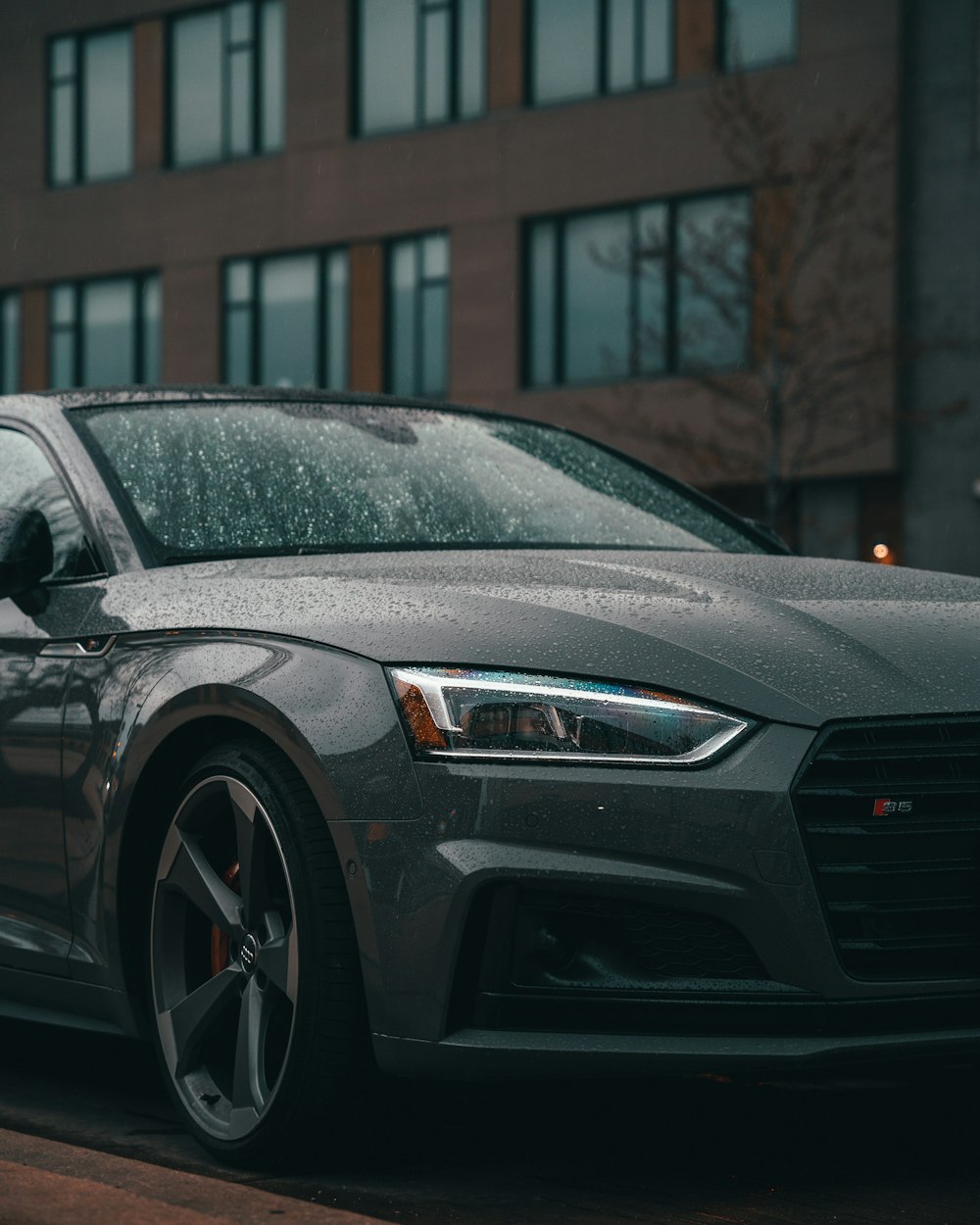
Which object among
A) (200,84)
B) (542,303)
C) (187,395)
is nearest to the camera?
(187,395)

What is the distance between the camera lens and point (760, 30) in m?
27.7

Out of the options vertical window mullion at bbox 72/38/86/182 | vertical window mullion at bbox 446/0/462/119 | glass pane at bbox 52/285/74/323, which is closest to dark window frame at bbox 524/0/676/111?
vertical window mullion at bbox 446/0/462/119

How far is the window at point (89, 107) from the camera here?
33938mm

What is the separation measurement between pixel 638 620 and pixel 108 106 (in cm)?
3182

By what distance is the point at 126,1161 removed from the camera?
3838 mm

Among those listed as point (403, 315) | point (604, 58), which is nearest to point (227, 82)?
point (403, 315)

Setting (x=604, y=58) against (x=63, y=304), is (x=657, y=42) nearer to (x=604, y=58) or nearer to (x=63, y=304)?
(x=604, y=58)

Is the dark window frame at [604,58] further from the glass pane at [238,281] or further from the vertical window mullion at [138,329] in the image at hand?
the vertical window mullion at [138,329]

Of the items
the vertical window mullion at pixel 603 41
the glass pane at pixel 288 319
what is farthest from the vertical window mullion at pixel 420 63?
the vertical window mullion at pixel 603 41

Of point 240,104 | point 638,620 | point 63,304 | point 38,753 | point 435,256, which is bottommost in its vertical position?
point 38,753

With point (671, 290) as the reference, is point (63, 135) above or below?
above

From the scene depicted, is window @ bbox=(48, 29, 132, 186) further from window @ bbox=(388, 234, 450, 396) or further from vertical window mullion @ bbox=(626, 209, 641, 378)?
vertical window mullion @ bbox=(626, 209, 641, 378)

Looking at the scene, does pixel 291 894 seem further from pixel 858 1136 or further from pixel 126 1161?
pixel 858 1136

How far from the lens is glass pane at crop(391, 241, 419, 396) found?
102 feet
